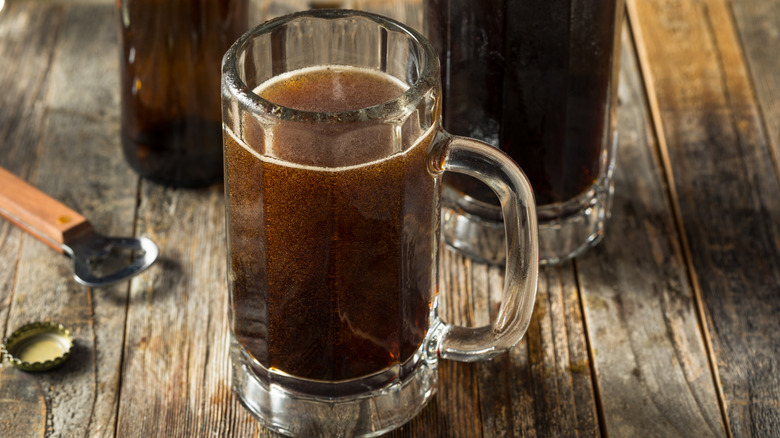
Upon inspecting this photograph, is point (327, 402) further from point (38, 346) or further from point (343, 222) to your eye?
point (38, 346)

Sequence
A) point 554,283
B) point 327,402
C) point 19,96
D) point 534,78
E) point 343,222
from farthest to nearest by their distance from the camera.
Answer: point 19,96
point 554,283
point 534,78
point 327,402
point 343,222

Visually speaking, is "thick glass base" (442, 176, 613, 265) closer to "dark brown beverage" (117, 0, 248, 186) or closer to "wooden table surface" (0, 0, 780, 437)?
"wooden table surface" (0, 0, 780, 437)

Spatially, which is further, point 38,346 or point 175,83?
point 175,83

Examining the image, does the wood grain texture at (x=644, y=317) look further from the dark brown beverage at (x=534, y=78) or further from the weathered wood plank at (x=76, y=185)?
the weathered wood plank at (x=76, y=185)

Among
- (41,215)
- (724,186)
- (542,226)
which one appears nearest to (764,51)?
(724,186)

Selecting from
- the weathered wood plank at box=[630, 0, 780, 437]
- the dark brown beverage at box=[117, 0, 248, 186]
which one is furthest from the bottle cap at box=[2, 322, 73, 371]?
the weathered wood plank at box=[630, 0, 780, 437]

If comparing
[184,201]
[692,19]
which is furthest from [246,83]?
[692,19]

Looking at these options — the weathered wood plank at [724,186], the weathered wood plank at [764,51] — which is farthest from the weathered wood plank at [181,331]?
the weathered wood plank at [764,51]
